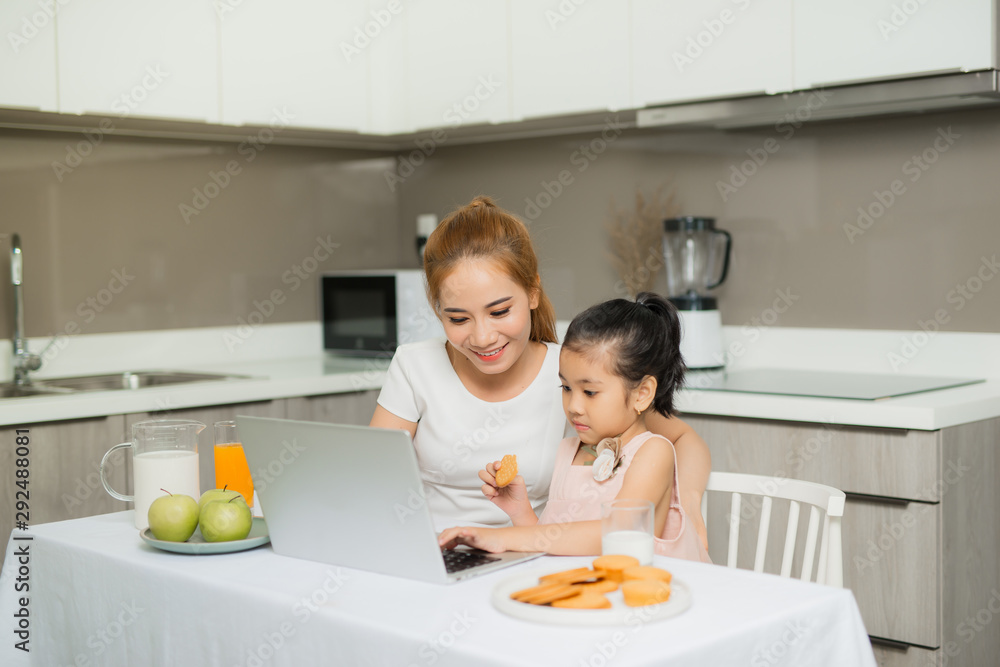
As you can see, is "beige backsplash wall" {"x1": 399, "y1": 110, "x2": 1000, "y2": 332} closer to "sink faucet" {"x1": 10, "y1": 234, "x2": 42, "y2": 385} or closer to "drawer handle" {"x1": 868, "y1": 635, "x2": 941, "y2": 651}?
"drawer handle" {"x1": 868, "y1": 635, "x2": 941, "y2": 651}

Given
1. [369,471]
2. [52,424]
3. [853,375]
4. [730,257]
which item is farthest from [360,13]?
[369,471]

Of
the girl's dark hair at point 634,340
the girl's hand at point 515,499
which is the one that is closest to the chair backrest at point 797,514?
the girl's dark hair at point 634,340

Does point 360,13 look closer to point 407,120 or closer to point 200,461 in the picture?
point 407,120

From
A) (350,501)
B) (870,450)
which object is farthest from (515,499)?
(870,450)

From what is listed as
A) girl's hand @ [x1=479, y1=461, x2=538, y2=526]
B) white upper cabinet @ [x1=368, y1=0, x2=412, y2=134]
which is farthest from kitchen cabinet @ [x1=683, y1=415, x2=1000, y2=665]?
white upper cabinet @ [x1=368, y1=0, x2=412, y2=134]

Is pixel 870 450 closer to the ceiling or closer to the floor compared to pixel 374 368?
closer to the floor

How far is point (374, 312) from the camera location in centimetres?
346

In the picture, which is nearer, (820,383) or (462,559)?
(462,559)

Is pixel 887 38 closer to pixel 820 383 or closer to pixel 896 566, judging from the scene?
pixel 820 383

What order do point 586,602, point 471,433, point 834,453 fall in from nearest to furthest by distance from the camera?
point 586,602, point 471,433, point 834,453

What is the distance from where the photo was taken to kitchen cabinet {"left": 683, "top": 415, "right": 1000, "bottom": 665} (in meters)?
2.10

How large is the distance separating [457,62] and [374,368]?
0.99m

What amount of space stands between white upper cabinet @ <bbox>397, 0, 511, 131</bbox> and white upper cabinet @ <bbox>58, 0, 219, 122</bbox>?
671mm

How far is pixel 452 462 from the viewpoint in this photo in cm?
174
